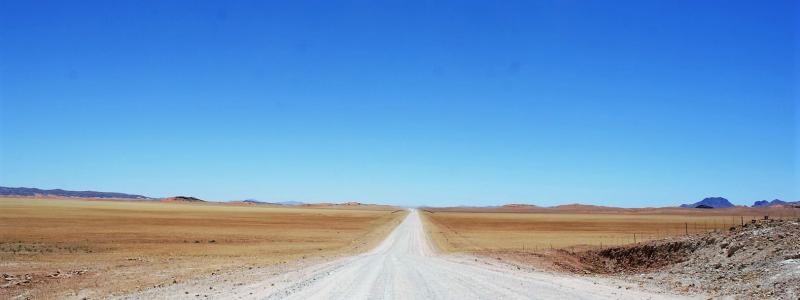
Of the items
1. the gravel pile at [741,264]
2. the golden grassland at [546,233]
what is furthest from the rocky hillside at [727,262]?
the golden grassland at [546,233]

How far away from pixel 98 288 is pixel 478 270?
15.2m

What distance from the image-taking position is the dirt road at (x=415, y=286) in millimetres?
17047

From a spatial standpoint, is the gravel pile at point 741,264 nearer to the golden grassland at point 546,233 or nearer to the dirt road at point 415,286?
the dirt road at point 415,286

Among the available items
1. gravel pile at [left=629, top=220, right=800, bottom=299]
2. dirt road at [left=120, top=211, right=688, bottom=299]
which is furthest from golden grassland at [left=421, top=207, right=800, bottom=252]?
dirt road at [left=120, top=211, right=688, bottom=299]

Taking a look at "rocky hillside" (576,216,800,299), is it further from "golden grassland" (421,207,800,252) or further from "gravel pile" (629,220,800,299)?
"golden grassland" (421,207,800,252)

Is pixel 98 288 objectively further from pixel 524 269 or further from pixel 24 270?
pixel 524 269

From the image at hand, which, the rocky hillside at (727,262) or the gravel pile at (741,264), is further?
the rocky hillside at (727,262)

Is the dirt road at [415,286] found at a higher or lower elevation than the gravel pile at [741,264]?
lower

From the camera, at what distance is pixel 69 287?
2231 centimetres

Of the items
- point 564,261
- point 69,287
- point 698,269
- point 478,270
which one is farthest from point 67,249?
point 698,269

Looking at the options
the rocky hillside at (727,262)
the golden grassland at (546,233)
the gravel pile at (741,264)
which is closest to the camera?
the gravel pile at (741,264)

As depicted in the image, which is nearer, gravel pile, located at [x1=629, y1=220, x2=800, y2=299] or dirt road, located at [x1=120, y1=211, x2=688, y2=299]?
gravel pile, located at [x1=629, y1=220, x2=800, y2=299]

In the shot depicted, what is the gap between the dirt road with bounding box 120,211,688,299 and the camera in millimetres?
17047

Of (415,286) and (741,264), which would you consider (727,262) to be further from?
(415,286)
